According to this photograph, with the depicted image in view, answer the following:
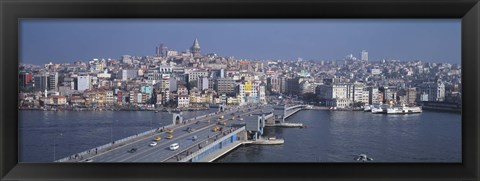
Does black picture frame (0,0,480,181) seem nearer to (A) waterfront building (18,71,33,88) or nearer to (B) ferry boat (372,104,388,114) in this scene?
(A) waterfront building (18,71,33,88)

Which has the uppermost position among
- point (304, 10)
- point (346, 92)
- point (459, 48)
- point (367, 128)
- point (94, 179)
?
point (304, 10)

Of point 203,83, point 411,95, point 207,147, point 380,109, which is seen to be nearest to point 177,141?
point 207,147

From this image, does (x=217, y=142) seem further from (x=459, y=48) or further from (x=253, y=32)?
(x=459, y=48)

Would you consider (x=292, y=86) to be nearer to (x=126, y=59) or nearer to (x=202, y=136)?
(x=202, y=136)

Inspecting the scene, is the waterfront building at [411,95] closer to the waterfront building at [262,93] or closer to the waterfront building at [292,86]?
the waterfront building at [292,86]

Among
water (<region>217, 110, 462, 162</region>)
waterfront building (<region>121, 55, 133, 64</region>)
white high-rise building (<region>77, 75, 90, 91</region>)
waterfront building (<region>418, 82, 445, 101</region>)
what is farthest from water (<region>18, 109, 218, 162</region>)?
waterfront building (<region>418, 82, 445, 101</region>)

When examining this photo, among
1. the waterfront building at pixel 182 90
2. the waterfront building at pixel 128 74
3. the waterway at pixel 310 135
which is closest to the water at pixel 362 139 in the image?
the waterway at pixel 310 135

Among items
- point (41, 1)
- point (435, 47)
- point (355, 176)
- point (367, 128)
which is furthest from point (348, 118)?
point (41, 1)
